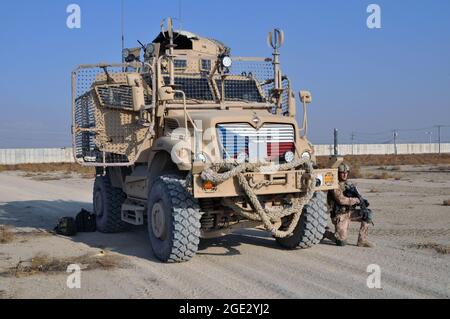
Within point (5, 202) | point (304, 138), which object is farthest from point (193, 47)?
point (5, 202)

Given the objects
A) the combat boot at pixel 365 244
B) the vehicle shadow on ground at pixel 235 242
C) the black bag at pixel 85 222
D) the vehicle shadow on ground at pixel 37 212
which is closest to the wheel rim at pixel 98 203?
the black bag at pixel 85 222

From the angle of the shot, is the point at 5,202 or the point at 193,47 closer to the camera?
the point at 193,47

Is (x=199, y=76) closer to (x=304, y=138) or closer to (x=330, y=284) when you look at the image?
(x=304, y=138)

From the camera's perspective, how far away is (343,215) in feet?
28.9

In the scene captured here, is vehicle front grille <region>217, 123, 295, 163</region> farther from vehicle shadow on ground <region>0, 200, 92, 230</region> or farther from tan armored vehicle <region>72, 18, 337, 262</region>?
vehicle shadow on ground <region>0, 200, 92, 230</region>

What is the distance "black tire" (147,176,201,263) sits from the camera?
23.9ft

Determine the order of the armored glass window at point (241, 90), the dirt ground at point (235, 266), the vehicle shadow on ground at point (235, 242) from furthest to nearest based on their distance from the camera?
the armored glass window at point (241, 90)
the vehicle shadow on ground at point (235, 242)
the dirt ground at point (235, 266)

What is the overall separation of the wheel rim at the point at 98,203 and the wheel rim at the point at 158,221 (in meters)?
3.35

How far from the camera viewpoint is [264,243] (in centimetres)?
922

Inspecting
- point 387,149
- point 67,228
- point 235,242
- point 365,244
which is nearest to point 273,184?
point 235,242

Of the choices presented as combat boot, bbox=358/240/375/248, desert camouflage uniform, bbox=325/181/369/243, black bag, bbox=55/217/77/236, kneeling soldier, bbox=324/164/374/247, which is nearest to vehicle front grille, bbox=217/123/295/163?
kneeling soldier, bbox=324/164/374/247

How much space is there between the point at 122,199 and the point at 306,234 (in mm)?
4306

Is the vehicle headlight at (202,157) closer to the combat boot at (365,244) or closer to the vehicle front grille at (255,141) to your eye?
the vehicle front grille at (255,141)

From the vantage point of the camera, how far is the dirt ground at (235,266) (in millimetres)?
6094
